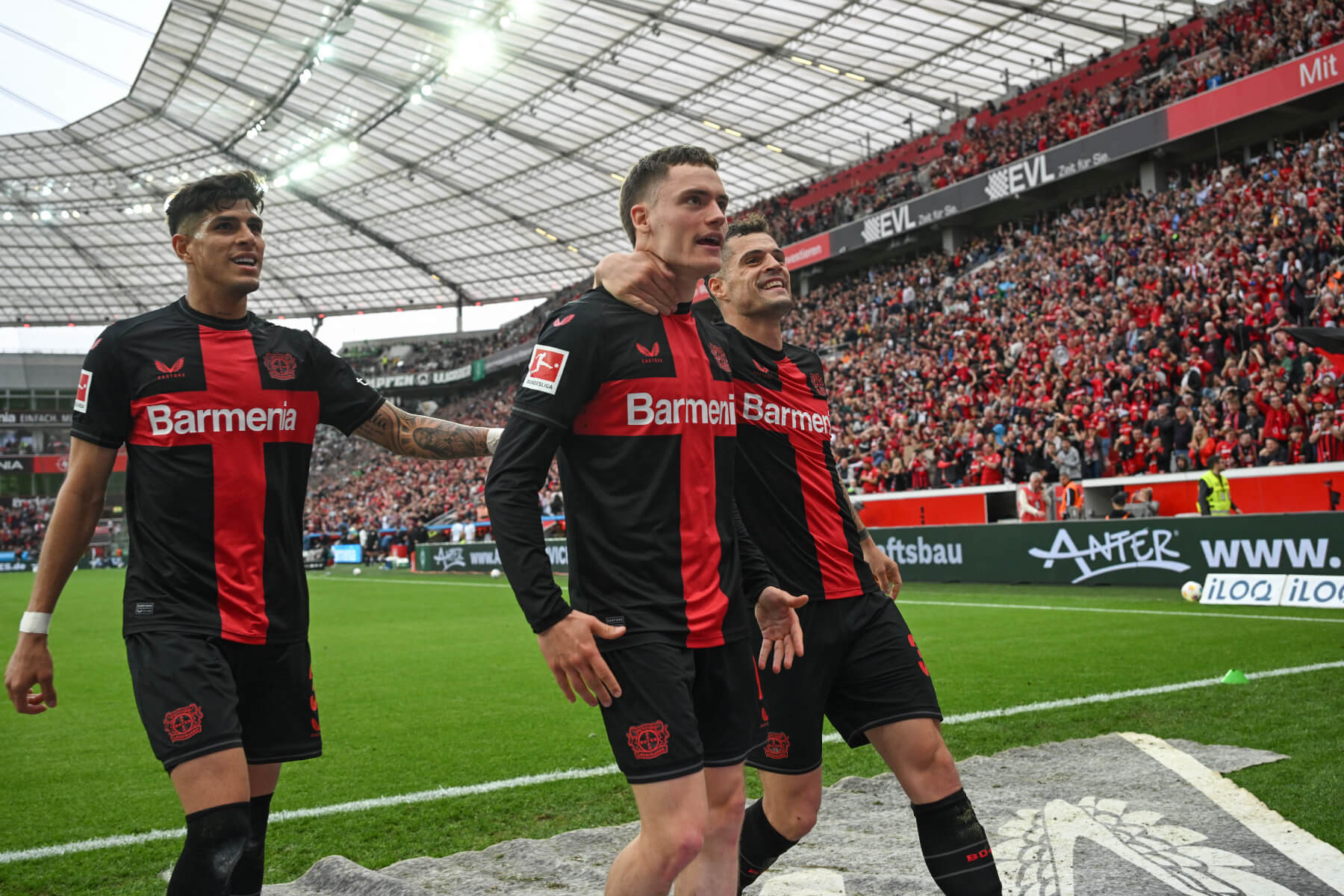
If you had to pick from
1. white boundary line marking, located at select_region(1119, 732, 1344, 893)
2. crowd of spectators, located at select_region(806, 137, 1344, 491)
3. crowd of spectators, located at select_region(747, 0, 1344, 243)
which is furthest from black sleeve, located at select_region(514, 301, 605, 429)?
crowd of spectators, located at select_region(747, 0, 1344, 243)

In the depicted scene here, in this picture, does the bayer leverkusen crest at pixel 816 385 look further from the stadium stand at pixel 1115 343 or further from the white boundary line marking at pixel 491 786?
the stadium stand at pixel 1115 343

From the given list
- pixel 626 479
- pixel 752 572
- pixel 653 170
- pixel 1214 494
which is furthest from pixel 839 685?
pixel 1214 494

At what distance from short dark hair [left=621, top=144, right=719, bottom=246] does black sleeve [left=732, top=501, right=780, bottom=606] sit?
98cm

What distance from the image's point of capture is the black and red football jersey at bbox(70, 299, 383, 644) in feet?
10.8

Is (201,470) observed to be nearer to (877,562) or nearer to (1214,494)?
(877,562)

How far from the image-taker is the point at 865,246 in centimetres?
3656

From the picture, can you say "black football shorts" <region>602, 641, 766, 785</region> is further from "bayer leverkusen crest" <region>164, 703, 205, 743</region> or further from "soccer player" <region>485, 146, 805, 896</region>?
"bayer leverkusen crest" <region>164, 703, 205, 743</region>

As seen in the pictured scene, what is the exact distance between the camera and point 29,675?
3.25 metres

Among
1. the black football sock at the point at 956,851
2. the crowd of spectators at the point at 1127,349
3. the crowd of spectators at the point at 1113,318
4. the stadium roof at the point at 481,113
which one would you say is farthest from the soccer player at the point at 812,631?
the stadium roof at the point at 481,113

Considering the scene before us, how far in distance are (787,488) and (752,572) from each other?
1.57 feet

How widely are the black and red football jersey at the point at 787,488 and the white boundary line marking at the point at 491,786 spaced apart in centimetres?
294

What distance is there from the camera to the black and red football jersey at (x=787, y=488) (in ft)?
12.4

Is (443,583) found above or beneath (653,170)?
beneath

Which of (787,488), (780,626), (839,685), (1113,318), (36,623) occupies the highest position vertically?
(1113,318)
